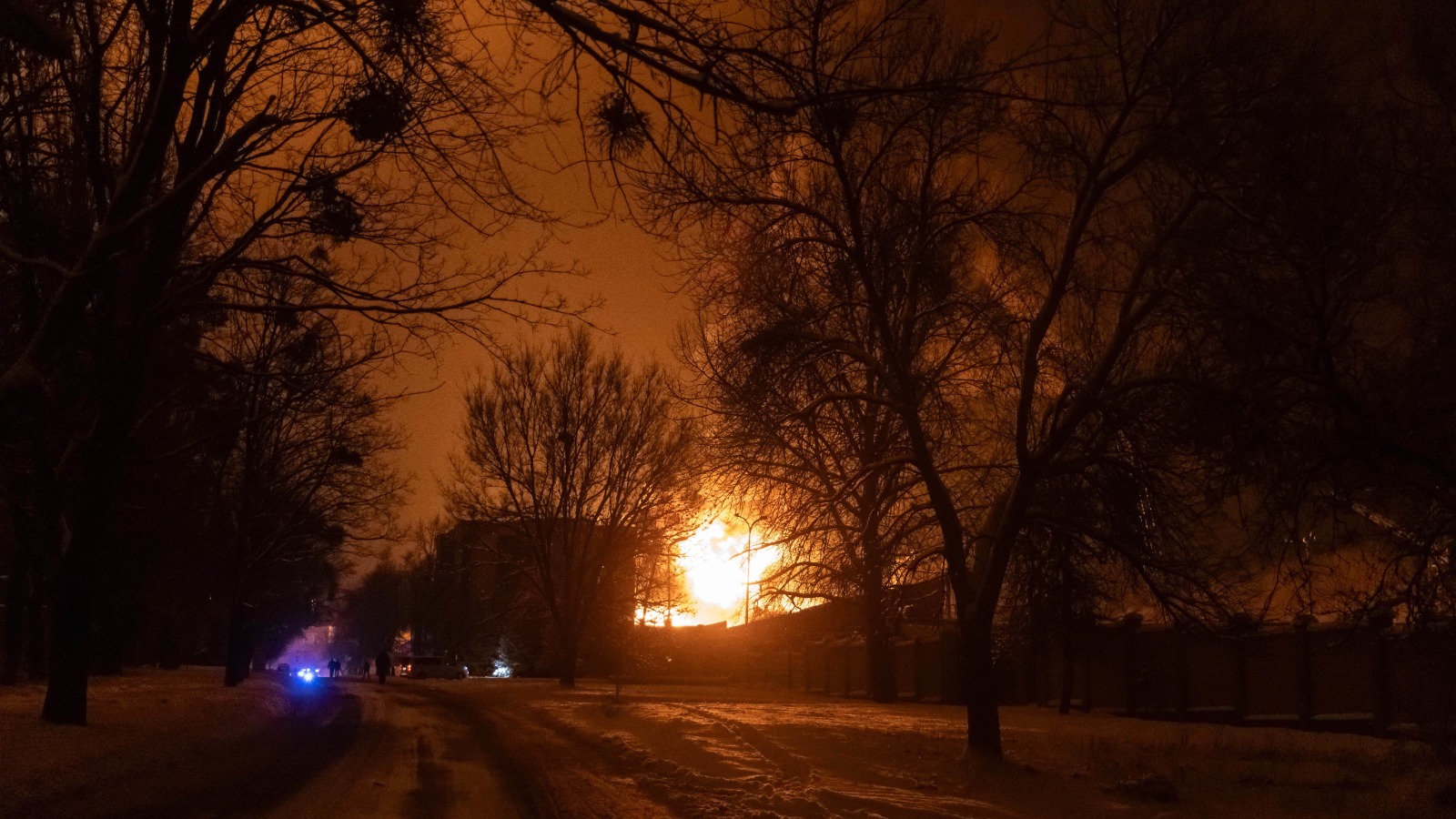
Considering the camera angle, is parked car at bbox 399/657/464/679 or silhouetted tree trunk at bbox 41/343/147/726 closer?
silhouetted tree trunk at bbox 41/343/147/726

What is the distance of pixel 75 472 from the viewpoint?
2020 centimetres

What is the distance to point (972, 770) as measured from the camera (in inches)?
460

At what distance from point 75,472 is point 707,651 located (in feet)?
114

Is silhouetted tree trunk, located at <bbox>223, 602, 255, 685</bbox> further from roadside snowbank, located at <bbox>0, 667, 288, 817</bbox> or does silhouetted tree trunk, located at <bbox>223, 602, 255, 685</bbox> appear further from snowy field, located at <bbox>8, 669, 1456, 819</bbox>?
snowy field, located at <bbox>8, 669, 1456, 819</bbox>

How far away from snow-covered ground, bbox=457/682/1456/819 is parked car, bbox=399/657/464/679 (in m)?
44.4

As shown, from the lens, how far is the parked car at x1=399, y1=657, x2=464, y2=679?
6019 cm

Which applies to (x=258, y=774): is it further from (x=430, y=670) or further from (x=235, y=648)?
(x=430, y=670)

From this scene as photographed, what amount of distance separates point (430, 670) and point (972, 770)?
54155 millimetres

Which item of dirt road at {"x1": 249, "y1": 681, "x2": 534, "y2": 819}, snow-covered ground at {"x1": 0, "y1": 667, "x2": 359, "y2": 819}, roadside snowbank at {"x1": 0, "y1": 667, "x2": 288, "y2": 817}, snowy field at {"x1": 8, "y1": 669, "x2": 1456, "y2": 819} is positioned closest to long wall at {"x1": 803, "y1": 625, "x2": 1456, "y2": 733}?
snowy field at {"x1": 8, "y1": 669, "x2": 1456, "y2": 819}

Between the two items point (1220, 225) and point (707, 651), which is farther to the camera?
point (707, 651)

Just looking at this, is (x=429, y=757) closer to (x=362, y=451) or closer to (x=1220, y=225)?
(x=1220, y=225)

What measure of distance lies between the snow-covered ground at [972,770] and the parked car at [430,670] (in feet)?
146

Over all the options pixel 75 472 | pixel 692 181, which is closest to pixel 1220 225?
pixel 692 181

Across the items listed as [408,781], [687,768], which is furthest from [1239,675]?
[408,781]
